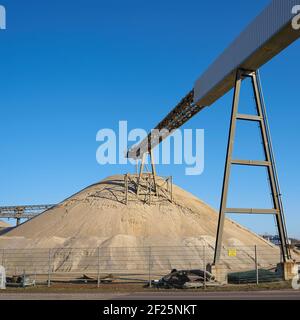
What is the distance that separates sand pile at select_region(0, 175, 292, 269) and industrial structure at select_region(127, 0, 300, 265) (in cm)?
1352

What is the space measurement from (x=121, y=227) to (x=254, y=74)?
25.8 m

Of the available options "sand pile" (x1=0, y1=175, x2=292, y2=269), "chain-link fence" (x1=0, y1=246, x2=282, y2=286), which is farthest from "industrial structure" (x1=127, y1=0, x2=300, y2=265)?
"sand pile" (x1=0, y1=175, x2=292, y2=269)

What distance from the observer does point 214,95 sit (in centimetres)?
2714

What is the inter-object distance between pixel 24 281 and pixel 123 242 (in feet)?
61.8

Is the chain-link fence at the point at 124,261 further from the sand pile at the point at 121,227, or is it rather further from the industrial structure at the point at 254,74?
the industrial structure at the point at 254,74

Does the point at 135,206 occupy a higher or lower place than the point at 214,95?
lower

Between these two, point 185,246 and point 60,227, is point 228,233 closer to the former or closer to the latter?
point 185,246

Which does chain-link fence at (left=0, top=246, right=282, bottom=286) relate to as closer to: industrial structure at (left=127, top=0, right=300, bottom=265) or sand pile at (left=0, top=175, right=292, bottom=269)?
sand pile at (left=0, top=175, right=292, bottom=269)

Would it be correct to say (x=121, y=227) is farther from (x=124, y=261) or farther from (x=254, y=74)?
(x=254, y=74)

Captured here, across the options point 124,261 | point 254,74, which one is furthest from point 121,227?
point 254,74

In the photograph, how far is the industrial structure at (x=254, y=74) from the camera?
2066 centimetres

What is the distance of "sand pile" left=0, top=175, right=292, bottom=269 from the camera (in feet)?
131
